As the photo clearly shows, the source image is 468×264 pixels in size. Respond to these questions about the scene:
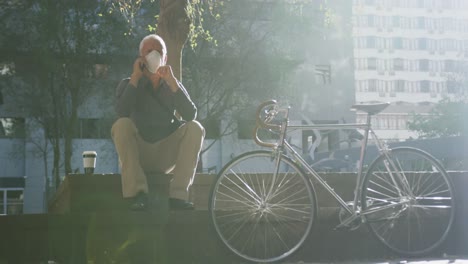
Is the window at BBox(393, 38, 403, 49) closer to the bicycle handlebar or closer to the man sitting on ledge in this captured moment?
the bicycle handlebar

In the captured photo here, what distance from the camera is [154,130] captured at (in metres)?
6.17

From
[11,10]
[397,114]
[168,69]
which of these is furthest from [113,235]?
[397,114]

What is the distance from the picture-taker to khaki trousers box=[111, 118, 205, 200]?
6.00 metres

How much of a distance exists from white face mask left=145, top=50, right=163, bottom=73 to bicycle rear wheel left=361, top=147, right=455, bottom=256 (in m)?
1.99

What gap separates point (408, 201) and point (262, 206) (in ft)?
4.24

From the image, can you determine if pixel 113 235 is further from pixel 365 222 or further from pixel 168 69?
pixel 365 222

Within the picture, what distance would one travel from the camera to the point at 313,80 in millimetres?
51125

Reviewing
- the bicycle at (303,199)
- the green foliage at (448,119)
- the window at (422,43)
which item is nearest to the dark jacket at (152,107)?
the bicycle at (303,199)

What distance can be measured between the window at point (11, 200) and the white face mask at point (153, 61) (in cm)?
3968

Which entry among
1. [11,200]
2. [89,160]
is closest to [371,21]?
[11,200]

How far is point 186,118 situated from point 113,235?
1170mm

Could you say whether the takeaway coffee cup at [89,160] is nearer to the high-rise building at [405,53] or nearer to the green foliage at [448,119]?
the green foliage at [448,119]

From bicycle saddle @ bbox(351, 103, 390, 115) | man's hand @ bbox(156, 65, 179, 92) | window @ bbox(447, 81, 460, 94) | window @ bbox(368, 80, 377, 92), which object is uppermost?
window @ bbox(368, 80, 377, 92)

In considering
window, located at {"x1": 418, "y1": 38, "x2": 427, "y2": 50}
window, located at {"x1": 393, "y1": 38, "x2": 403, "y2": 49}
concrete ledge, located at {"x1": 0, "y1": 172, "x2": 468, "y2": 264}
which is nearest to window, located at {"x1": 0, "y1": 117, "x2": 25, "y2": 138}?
concrete ledge, located at {"x1": 0, "y1": 172, "x2": 468, "y2": 264}
